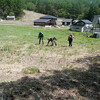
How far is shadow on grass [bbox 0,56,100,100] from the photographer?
4945mm

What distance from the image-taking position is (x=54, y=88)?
5.56 metres

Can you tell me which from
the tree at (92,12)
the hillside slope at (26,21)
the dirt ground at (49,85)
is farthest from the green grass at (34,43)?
the tree at (92,12)

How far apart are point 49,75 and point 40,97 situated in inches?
86.6

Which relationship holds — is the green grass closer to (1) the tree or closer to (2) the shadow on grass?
(2) the shadow on grass

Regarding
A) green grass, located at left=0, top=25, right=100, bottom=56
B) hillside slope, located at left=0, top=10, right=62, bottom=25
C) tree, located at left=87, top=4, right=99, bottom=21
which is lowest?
green grass, located at left=0, top=25, right=100, bottom=56

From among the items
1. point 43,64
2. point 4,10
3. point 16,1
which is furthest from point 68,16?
point 43,64

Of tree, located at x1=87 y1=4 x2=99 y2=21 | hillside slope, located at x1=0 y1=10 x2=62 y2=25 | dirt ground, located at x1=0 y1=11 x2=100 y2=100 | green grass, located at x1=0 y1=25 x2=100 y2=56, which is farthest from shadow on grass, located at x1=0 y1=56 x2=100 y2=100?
tree, located at x1=87 y1=4 x2=99 y2=21

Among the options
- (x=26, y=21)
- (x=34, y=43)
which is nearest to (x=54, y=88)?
(x=34, y=43)

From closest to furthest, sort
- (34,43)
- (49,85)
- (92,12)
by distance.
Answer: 1. (49,85)
2. (34,43)
3. (92,12)

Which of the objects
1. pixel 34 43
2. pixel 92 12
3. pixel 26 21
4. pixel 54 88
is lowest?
pixel 54 88

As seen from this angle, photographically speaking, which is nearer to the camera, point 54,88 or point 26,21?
point 54,88

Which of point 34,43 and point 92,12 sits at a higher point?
point 92,12

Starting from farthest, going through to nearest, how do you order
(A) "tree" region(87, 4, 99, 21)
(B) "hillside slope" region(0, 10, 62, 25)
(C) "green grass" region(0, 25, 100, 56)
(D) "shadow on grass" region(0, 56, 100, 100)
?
(A) "tree" region(87, 4, 99, 21) < (B) "hillside slope" region(0, 10, 62, 25) < (C) "green grass" region(0, 25, 100, 56) < (D) "shadow on grass" region(0, 56, 100, 100)

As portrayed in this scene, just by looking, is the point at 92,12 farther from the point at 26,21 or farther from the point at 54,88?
the point at 54,88
